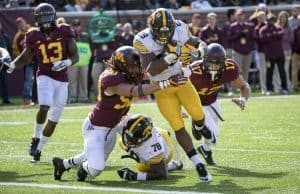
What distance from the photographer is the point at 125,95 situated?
291 inches

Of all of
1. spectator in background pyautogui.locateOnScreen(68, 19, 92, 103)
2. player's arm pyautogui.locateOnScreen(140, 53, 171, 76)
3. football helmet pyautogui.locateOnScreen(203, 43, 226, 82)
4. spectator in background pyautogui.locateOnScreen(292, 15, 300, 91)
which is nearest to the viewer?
player's arm pyautogui.locateOnScreen(140, 53, 171, 76)

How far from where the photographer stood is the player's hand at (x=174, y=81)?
23.2 feet

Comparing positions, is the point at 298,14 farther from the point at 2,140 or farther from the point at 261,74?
the point at 2,140

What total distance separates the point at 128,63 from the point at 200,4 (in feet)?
42.4

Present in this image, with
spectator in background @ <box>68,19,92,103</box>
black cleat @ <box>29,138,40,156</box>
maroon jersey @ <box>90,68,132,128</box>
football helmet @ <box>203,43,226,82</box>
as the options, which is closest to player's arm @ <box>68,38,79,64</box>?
black cleat @ <box>29,138,40,156</box>

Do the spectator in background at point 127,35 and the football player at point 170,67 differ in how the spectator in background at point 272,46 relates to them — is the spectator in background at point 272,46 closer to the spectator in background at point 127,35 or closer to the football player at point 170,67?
the spectator in background at point 127,35

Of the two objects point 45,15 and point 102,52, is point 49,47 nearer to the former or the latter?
point 45,15

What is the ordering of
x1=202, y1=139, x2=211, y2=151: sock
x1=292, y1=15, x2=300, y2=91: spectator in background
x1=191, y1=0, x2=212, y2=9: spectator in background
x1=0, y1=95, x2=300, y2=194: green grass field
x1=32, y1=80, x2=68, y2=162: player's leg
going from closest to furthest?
x1=0, y1=95, x2=300, y2=194: green grass field < x1=202, y1=139, x2=211, y2=151: sock < x1=32, y1=80, x2=68, y2=162: player's leg < x1=292, y1=15, x2=300, y2=91: spectator in background < x1=191, y1=0, x2=212, y2=9: spectator in background

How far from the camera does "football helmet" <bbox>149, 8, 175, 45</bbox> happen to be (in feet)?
25.1

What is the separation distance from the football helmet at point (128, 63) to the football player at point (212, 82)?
112 centimetres

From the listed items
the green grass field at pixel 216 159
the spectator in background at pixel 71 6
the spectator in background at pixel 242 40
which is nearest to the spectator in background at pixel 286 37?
the spectator in background at pixel 242 40

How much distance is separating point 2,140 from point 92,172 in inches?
149

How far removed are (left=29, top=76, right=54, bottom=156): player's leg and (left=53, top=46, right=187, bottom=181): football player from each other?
1.43 metres

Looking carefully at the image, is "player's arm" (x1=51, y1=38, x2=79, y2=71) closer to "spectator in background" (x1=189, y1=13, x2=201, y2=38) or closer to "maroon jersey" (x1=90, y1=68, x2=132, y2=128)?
"maroon jersey" (x1=90, y1=68, x2=132, y2=128)
